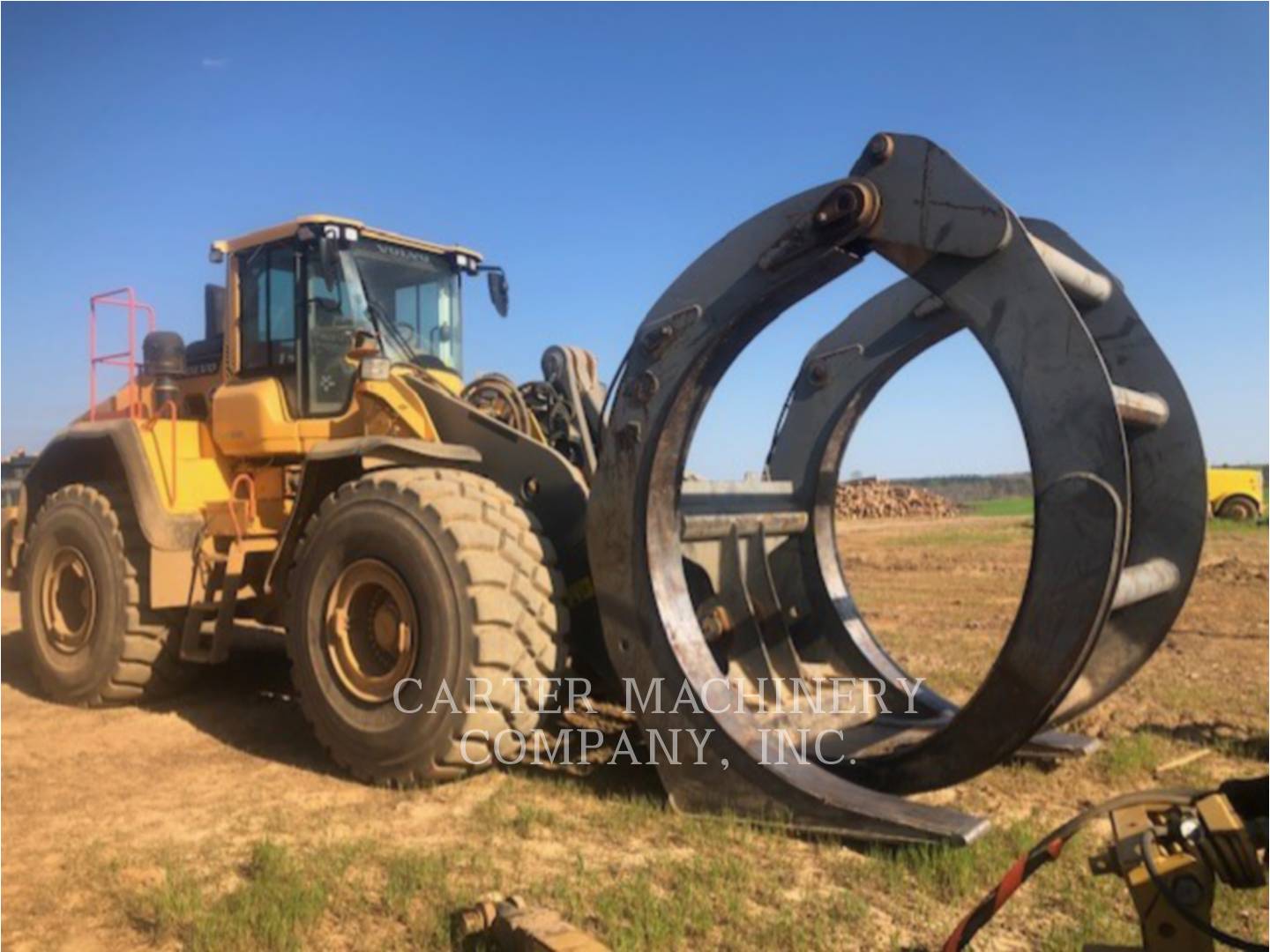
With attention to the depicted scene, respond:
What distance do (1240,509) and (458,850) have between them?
27264 millimetres

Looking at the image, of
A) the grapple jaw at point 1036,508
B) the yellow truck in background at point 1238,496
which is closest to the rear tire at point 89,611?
the grapple jaw at point 1036,508

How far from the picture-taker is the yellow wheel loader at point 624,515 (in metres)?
3.34

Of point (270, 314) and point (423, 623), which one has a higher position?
point (270, 314)

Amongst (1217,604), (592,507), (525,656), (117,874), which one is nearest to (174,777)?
(117,874)

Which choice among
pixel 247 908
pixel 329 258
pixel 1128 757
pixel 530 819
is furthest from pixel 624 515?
pixel 329 258

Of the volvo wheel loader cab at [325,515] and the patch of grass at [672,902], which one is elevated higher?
the volvo wheel loader cab at [325,515]

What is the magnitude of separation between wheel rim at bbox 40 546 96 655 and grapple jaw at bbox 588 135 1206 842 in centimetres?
396

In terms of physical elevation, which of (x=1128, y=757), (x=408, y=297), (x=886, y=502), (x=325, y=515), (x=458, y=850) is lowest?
(x=458, y=850)

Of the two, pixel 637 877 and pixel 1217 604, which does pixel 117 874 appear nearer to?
pixel 637 877

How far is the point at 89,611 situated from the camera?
621 cm

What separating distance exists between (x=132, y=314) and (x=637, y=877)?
5.30 m

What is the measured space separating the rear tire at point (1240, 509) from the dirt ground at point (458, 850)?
22.9m

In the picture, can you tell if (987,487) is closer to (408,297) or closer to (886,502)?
(886,502)

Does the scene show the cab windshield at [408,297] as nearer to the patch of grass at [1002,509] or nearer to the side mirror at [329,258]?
the side mirror at [329,258]
